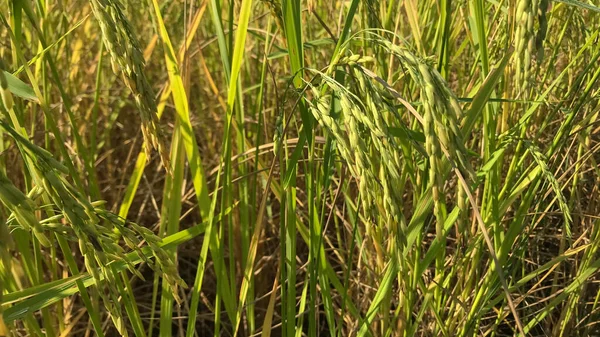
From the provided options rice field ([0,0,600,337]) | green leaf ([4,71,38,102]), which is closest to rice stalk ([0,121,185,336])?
rice field ([0,0,600,337])

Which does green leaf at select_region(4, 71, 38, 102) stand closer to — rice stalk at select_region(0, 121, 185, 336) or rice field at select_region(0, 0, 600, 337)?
rice field at select_region(0, 0, 600, 337)

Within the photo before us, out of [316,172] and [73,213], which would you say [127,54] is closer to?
[73,213]

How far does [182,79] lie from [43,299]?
0.35 metres

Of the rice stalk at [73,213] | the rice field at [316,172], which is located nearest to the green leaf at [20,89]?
the rice field at [316,172]

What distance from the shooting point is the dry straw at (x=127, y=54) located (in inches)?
23.1

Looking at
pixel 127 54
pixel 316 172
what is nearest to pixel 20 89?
pixel 127 54

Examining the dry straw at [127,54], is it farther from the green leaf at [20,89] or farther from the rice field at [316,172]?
the green leaf at [20,89]

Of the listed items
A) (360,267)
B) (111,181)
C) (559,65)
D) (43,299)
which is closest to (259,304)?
(360,267)

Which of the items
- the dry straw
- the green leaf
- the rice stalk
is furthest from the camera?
the green leaf

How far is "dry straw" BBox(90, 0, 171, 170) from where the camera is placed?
1.93 ft

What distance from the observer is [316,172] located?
3.59ft

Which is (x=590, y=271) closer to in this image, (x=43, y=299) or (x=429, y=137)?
(x=429, y=137)

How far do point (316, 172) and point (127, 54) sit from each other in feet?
1.77

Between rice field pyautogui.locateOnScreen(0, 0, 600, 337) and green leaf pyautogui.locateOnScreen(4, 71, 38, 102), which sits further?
green leaf pyautogui.locateOnScreen(4, 71, 38, 102)
